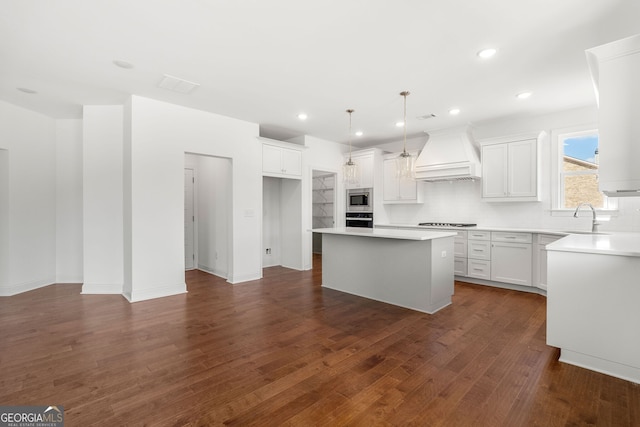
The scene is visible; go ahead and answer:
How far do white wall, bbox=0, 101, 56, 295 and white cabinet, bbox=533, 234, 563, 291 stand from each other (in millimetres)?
7663

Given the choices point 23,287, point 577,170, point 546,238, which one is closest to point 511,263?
point 546,238

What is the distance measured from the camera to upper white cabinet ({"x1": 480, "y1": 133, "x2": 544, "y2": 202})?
4.72 meters

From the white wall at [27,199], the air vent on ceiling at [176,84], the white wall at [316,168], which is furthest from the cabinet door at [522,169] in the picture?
the white wall at [27,199]

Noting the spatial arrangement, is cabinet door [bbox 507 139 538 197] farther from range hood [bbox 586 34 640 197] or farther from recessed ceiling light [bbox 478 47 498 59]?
range hood [bbox 586 34 640 197]

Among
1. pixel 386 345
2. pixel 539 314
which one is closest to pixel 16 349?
pixel 386 345

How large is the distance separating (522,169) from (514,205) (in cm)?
68

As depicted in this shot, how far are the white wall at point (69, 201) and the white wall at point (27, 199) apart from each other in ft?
0.25

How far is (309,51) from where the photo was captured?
9.55 ft

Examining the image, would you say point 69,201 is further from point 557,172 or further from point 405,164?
point 557,172

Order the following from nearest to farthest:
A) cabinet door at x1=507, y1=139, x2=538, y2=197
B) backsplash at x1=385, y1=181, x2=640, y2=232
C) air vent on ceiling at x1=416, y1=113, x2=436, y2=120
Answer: backsplash at x1=385, y1=181, x2=640, y2=232, cabinet door at x1=507, y1=139, x2=538, y2=197, air vent on ceiling at x1=416, y1=113, x2=436, y2=120

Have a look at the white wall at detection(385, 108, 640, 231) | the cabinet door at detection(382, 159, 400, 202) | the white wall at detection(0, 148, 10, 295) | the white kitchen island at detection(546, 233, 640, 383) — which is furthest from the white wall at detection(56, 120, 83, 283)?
the white kitchen island at detection(546, 233, 640, 383)

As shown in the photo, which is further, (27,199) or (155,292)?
(27,199)

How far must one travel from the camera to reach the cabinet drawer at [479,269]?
4.91 meters

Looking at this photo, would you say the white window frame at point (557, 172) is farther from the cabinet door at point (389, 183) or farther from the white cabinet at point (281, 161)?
the white cabinet at point (281, 161)
